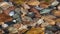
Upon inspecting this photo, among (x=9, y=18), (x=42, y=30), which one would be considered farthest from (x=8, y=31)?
(x=42, y=30)

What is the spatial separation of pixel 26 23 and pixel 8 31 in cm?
12

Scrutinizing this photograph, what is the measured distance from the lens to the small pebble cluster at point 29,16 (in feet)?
4.33

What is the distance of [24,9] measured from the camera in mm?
1432

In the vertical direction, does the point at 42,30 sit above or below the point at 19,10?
below

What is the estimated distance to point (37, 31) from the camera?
1305mm

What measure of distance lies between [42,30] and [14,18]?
0.20 metres

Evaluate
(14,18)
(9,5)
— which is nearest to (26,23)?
(14,18)

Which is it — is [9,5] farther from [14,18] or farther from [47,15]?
[47,15]

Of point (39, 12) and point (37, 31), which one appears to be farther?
point (39, 12)

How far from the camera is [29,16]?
1394 mm

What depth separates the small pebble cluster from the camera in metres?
1.32

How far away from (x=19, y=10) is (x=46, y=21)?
193 mm

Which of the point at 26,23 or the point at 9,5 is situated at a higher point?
the point at 9,5

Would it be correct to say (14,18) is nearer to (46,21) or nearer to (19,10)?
(19,10)
